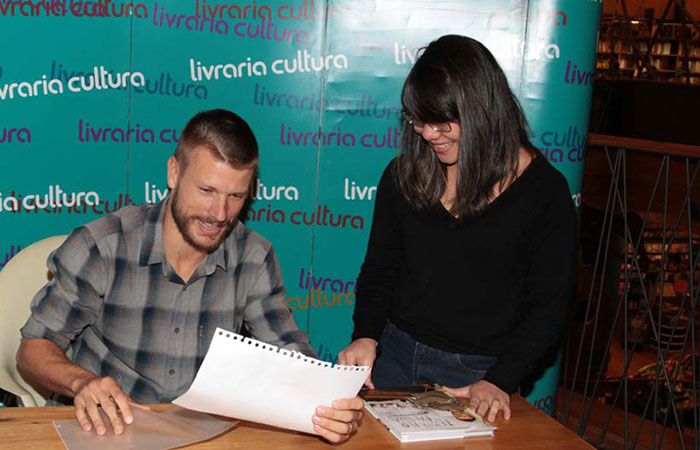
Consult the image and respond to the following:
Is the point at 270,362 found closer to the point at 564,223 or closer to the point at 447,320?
the point at 447,320

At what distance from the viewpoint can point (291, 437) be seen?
177 cm

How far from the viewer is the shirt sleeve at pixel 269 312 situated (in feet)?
7.54

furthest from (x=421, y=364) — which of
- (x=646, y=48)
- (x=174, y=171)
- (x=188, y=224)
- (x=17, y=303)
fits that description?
(x=646, y=48)

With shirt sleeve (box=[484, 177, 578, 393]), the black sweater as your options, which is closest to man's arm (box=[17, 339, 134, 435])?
the black sweater

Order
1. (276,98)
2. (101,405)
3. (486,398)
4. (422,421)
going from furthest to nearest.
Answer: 1. (276,98)
2. (486,398)
3. (422,421)
4. (101,405)

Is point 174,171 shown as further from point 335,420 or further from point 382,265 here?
point 335,420

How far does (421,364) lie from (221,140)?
2.63 ft

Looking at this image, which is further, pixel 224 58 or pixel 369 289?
pixel 224 58

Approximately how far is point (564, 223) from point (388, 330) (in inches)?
23.0

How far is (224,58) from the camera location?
3576 mm

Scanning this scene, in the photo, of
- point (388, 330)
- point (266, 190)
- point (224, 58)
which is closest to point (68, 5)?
point (224, 58)

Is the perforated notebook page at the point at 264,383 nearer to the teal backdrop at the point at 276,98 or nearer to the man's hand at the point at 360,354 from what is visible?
the man's hand at the point at 360,354

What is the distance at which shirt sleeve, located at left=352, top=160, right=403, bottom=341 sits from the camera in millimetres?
2365

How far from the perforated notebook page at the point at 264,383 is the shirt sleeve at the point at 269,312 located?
0.60 m
